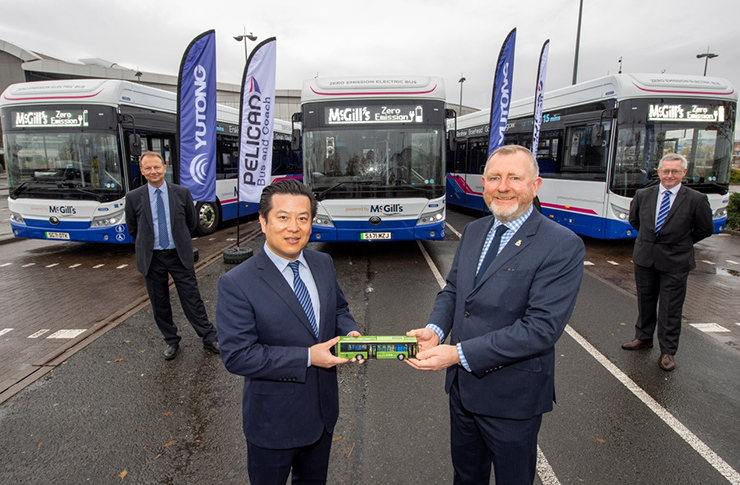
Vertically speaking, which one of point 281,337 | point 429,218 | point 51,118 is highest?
point 51,118

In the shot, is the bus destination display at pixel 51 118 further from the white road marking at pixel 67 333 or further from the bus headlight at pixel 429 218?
the bus headlight at pixel 429 218

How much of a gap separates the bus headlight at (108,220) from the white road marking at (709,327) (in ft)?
32.3

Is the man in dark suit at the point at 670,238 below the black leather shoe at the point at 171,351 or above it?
above

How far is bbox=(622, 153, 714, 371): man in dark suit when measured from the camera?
426cm

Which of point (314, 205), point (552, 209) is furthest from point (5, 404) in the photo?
point (552, 209)

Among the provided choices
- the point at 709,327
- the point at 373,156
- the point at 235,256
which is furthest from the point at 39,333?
the point at 709,327

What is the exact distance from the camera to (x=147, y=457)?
3.06 m

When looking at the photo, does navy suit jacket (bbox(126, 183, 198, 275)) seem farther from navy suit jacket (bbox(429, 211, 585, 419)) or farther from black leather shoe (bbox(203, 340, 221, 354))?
navy suit jacket (bbox(429, 211, 585, 419))

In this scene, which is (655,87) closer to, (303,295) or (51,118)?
(303,295)

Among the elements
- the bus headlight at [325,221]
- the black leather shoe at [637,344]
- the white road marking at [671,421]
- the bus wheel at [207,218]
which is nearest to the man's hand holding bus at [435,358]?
the white road marking at [671,421]

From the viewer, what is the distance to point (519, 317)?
1978 mm

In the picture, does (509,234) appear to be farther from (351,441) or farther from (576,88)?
(576,88)

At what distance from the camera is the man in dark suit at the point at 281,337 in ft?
5.82

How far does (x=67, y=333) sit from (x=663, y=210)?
6.96 metres
